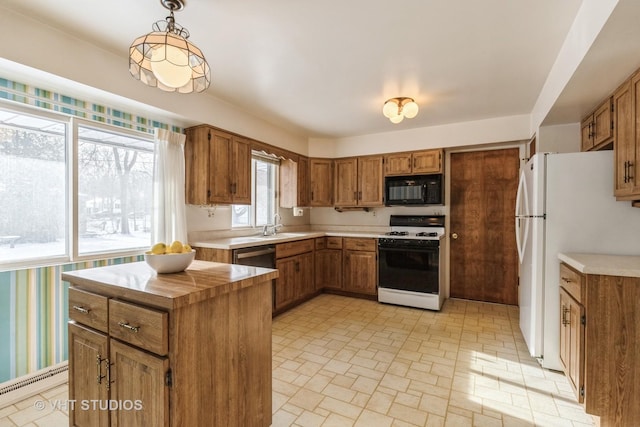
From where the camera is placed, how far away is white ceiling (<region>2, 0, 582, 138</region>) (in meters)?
1.79

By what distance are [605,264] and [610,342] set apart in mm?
440

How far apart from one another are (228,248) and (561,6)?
10.1 ft

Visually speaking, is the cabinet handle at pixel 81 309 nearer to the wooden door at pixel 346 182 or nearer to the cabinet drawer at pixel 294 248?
the cabinet drawer at pixel 294 248

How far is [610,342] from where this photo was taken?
1.70 meters

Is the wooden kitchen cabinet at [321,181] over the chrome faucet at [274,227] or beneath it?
over

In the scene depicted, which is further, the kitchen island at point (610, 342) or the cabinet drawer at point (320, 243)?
the cabinet drawer at point (320, 243)

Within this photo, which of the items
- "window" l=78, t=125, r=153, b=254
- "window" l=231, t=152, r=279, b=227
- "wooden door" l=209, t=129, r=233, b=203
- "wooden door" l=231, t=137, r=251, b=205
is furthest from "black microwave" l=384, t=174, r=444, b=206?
"window" l=78, t=125, r=153, b=254

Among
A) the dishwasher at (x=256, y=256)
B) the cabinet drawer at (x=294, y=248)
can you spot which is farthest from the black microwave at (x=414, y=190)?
the dishwasher at (x=256, y=256)

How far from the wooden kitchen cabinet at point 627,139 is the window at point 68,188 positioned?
12.7ft

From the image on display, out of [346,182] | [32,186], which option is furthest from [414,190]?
[32,186]

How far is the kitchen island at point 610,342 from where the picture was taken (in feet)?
5.41

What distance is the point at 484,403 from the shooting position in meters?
1.99

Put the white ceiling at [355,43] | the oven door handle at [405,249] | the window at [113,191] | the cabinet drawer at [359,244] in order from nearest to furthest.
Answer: the white ceiling at [355,43], the window at [113,191], the oven door handle at [405,249], the cabinet drawer at [359,244]

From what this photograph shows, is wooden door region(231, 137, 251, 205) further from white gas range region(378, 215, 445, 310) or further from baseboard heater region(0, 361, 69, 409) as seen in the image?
baseboard heater region(0, 361, 69, 409)
